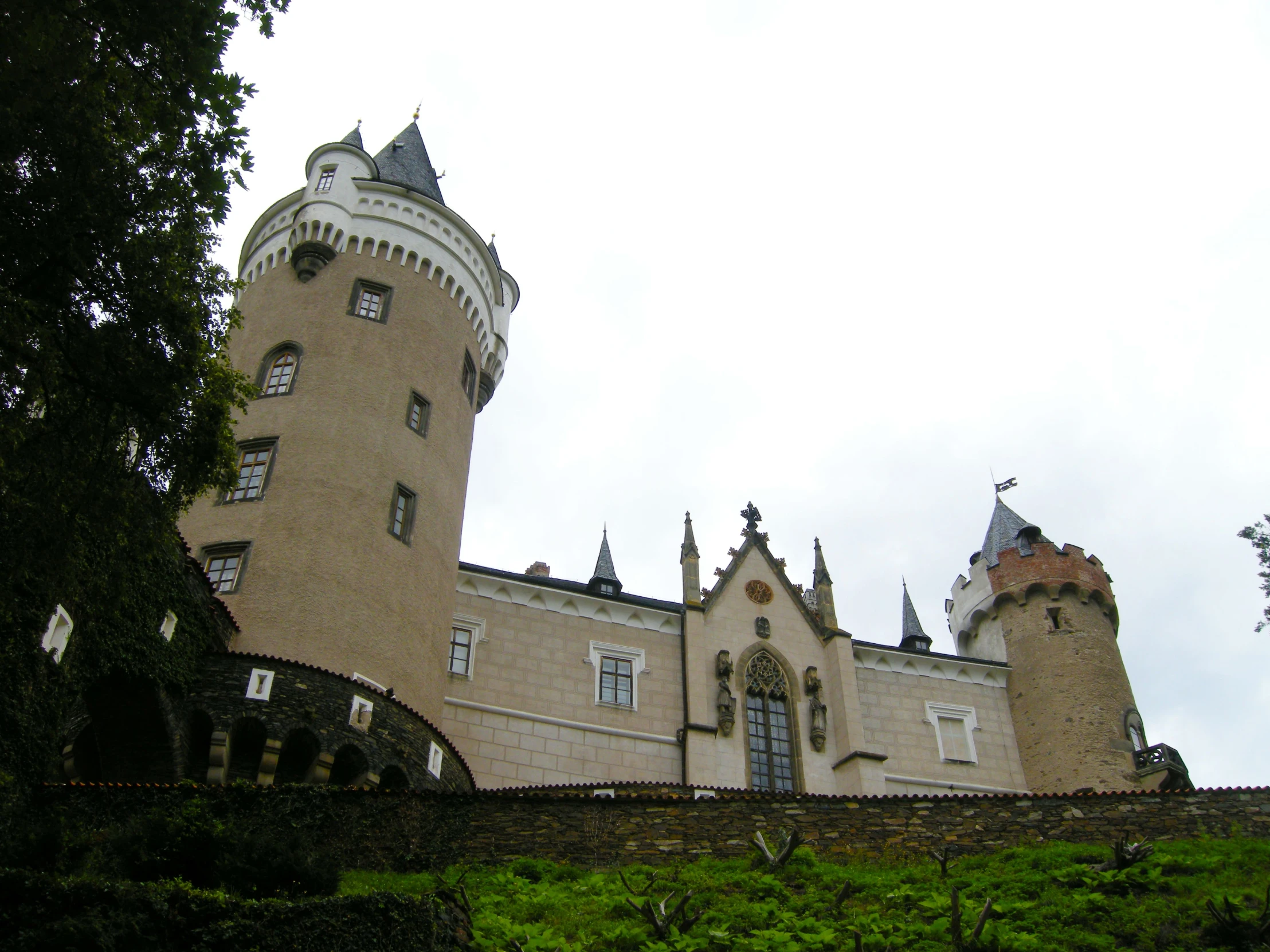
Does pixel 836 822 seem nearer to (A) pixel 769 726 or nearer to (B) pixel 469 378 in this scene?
(A) pixel 769 726

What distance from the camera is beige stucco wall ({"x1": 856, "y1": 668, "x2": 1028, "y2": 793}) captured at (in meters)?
32.4

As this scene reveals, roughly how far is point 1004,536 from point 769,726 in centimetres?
1362

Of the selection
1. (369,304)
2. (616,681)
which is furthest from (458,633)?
(369,304)

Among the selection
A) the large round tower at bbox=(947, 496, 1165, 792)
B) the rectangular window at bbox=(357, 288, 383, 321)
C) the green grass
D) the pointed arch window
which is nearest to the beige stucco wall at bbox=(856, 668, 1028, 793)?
the large round tower at bbox=(947, 496, 1165, 792)

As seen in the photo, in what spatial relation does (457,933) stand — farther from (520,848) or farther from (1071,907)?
(1071,907)

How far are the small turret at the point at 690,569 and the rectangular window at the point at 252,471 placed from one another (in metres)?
13.1

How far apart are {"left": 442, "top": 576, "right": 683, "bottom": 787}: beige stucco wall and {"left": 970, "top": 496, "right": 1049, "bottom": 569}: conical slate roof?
43.7 feet

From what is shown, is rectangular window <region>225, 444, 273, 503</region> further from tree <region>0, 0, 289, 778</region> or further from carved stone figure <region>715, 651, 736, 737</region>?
carved stone figure <region>715, 651, 736, 737</region>

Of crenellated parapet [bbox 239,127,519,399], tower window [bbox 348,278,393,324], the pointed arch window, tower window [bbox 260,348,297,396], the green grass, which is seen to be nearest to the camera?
the green grass

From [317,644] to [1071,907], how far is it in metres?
14.0

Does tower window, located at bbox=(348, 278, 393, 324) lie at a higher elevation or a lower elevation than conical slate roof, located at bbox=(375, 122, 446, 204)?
lower

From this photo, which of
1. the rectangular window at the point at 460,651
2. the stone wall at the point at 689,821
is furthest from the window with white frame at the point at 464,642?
the stone wall at the point at 689,821

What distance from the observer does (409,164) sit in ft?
111

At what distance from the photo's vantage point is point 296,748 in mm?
19609
